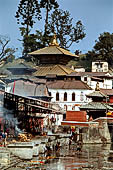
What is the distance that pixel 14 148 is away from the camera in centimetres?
3250

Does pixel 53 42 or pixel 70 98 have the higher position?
pixel 53 42

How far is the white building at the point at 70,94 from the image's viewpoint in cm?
8292

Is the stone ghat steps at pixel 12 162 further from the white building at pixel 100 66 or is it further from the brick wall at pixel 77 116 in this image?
the white building at pixel 100 66

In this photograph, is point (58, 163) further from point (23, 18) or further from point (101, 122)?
point (23, 18)

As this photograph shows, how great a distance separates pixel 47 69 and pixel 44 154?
2170 inches

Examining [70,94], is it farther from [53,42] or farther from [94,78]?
[53,42]

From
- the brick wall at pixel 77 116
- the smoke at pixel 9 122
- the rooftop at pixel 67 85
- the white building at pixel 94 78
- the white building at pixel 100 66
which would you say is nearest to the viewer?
the smoke at pixel 9 122

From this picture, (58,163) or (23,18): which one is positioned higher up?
(23,18)

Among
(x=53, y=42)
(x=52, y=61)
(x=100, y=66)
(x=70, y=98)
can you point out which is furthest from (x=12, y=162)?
(x=100, y=66)

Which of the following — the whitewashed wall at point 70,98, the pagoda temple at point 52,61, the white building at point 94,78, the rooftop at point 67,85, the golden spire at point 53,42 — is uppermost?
the golden spire at point 53,42

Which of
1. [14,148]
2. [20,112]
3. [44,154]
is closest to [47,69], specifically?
[20,112]

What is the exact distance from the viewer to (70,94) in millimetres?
83375

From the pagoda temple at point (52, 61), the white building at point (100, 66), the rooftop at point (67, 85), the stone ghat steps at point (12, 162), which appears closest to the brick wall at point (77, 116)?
the rooftop at point (67, 85)

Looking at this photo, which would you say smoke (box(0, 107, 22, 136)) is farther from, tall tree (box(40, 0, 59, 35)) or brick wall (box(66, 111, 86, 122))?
tall tree (box(40, 0, 59, 35))
